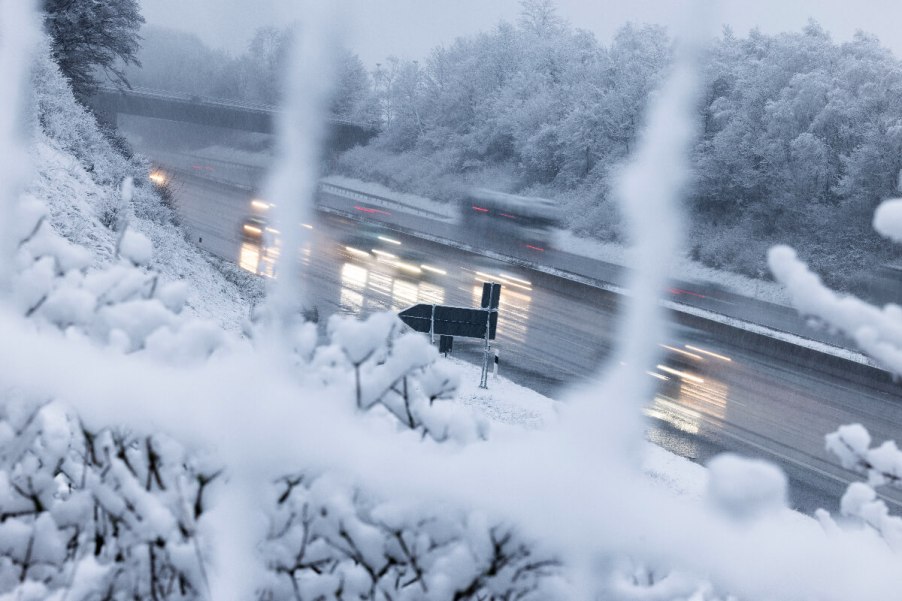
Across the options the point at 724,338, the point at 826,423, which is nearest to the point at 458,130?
the point at 724,338

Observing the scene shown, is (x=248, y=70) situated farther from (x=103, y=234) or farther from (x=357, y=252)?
(x=357, y=252)

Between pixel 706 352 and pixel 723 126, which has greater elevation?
pixel 723 126

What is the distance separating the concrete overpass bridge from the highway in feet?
2.95

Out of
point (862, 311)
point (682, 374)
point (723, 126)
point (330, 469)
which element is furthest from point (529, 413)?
point (862, 311)

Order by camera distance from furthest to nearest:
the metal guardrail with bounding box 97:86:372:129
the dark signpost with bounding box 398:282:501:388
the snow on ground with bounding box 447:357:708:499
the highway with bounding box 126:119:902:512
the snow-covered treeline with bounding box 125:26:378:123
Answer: the highway with bounding box 126:119:902:512 < the dark signpost with bounding box 398:282:501:388 < the snow on ground with bounding box 447:357:708:499 < the metal guardrail with bounding box 97:86:372:129 < the snow-covered treeline with bounding box 125:26:378:123

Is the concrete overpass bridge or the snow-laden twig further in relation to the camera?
the concrete overpass bridge

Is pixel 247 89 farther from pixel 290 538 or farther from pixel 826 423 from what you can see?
pixel 826 423

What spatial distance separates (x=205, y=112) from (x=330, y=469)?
6.26 m

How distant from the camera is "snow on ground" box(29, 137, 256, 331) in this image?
4.78m

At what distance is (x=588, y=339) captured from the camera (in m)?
8.31

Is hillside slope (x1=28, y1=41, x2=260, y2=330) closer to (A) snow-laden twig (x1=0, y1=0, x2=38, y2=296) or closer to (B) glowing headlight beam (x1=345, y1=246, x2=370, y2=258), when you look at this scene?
(A) snow-laden twig (x1=0, y1=0, x2=38, y2=296)

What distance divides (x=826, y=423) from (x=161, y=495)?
20.2 feet

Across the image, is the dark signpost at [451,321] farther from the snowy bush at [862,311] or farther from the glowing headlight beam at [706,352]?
the glowing headlight beam at [706,352]

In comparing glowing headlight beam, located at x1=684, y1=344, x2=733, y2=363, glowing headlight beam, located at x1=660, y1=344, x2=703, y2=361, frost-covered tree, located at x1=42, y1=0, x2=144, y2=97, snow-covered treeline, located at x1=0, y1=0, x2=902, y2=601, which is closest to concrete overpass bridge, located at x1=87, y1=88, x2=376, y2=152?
frost-covered tree, located at x1=42, y1=0, x2=144, y2=97
